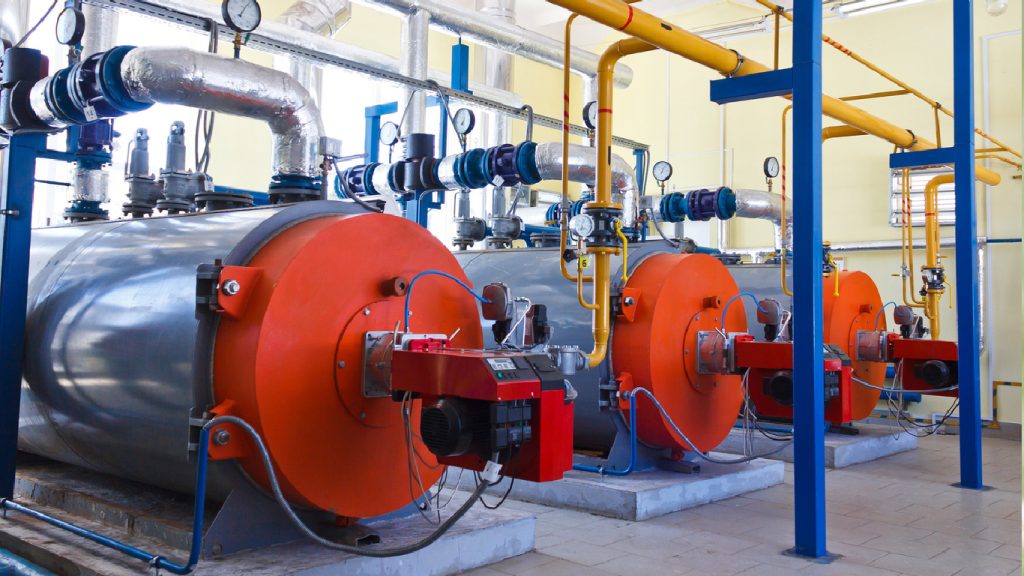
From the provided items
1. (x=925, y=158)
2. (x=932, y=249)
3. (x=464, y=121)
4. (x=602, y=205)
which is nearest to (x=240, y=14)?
(x=602, y=205)

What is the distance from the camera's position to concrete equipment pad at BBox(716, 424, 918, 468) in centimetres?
596

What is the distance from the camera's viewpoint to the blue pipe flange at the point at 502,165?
519 centimetres

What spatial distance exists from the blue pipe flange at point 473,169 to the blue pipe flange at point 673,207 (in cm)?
222

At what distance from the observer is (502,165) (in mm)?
5203

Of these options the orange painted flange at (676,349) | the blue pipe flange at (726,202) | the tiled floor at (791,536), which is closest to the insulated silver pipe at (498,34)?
the blue pipe flange at (726,202)

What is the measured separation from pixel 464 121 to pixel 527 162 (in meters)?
0.83

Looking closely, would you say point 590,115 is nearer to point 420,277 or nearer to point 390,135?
point 390,135

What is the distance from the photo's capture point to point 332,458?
2.94m

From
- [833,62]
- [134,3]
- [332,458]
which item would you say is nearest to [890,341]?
[833,62]

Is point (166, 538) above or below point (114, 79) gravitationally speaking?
below

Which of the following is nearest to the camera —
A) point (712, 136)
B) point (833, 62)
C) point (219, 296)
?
point (219, 296)

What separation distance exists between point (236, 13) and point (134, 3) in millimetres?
686

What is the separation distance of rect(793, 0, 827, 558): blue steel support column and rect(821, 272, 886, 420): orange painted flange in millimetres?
2660

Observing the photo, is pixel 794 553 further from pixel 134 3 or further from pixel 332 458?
pixel 134 3
